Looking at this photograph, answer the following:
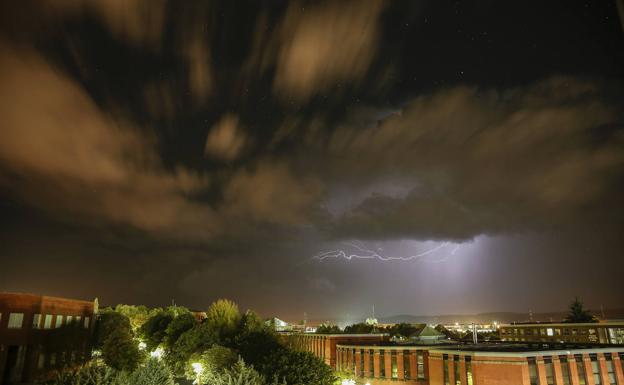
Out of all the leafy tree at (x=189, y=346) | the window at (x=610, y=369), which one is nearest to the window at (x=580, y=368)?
the window at (x=610, y=369)

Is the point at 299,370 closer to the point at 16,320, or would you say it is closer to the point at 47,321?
the point at 16,320

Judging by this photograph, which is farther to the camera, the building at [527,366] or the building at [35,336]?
the building at [35,336]

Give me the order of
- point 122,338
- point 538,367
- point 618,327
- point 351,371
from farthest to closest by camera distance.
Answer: point 618,327 → point 122,338 → point 351,371 → point 538,367

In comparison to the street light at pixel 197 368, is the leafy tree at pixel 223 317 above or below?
above

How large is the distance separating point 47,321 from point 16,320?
806cm

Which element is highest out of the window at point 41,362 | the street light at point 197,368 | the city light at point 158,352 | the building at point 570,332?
the building at point 570,332

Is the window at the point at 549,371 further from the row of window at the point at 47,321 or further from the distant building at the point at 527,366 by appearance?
the row of window at the point at 47,321

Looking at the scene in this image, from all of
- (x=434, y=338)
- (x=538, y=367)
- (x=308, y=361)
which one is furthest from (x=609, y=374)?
(x=434, y=338)

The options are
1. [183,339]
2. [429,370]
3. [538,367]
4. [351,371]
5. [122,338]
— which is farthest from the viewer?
[183,339]

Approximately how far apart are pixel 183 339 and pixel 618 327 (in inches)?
4427

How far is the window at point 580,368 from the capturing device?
154 ft

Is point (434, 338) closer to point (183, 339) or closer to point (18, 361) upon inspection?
point (183, 339)

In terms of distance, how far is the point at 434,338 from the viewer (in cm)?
8569

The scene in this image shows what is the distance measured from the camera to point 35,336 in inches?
2472
